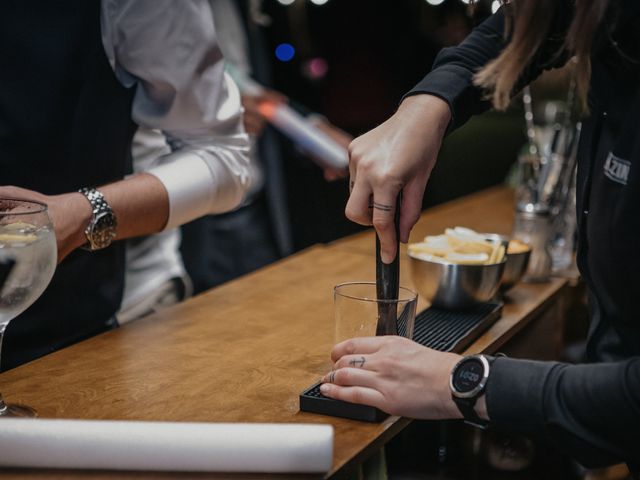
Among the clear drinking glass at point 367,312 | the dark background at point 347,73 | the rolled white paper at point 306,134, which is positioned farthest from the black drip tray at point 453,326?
the dark background at point 347,73

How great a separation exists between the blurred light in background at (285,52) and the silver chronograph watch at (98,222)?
435cm

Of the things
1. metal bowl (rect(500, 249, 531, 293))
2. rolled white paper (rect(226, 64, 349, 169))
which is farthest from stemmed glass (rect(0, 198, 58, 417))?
rolled white paper (rect(226, 64, 349, 169))

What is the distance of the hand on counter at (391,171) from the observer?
1.19 metres

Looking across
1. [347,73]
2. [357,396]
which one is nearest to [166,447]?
[357,396]

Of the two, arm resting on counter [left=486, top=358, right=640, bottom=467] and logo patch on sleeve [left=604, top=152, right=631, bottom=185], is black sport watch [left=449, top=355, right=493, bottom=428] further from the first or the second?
logo patch on sleeve [left=604, top=152, right=631, bottom=185]

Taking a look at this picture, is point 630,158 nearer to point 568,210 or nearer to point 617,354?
point 617,354

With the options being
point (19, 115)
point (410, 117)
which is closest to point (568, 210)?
point (410, 117)

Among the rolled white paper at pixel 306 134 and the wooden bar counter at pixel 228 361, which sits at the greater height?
the rolled white paper at pixel 306 134

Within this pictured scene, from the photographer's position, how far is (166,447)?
3.14 feet

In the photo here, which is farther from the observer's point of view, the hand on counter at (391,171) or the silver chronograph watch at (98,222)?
the silver chronograph watch at (98,222)

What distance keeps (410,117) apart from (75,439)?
69 cm

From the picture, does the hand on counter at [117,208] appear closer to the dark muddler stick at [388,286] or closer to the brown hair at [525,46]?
the dark muddler stick at [388,286]

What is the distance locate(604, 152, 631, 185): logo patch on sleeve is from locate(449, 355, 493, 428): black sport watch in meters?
0.30

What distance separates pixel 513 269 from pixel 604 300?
0.62 meters
